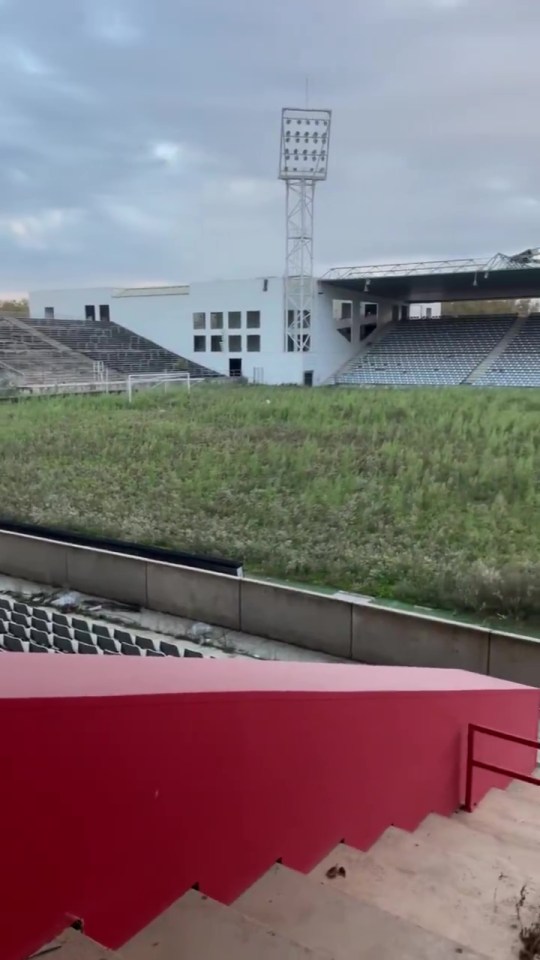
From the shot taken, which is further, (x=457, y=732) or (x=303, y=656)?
(x=303, y=656)

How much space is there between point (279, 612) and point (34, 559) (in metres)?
4.54

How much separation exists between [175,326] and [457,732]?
49.7m

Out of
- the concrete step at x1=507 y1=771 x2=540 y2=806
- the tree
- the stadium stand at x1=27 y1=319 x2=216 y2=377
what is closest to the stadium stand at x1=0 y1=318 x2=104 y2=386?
the stadium stand at x1=27 y1=319 x2=216 y2=377

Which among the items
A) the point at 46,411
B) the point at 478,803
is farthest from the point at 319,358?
the point at 478,803

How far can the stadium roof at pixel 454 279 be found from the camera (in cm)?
4197

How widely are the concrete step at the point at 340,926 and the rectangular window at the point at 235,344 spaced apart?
4743cm

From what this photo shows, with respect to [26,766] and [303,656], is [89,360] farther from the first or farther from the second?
[26,766]

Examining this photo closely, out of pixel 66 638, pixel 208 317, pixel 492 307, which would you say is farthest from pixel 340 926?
pixel 492 307

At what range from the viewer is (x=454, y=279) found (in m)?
44.5

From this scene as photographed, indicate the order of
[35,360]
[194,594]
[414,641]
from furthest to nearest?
[35,360] < [194,594] < [414,641]

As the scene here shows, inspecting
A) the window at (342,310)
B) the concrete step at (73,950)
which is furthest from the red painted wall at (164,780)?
the window at (342,310)

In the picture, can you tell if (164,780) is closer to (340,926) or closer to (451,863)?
(340,926)

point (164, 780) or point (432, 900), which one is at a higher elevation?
point (164, 780)

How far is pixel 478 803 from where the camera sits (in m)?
3.90
